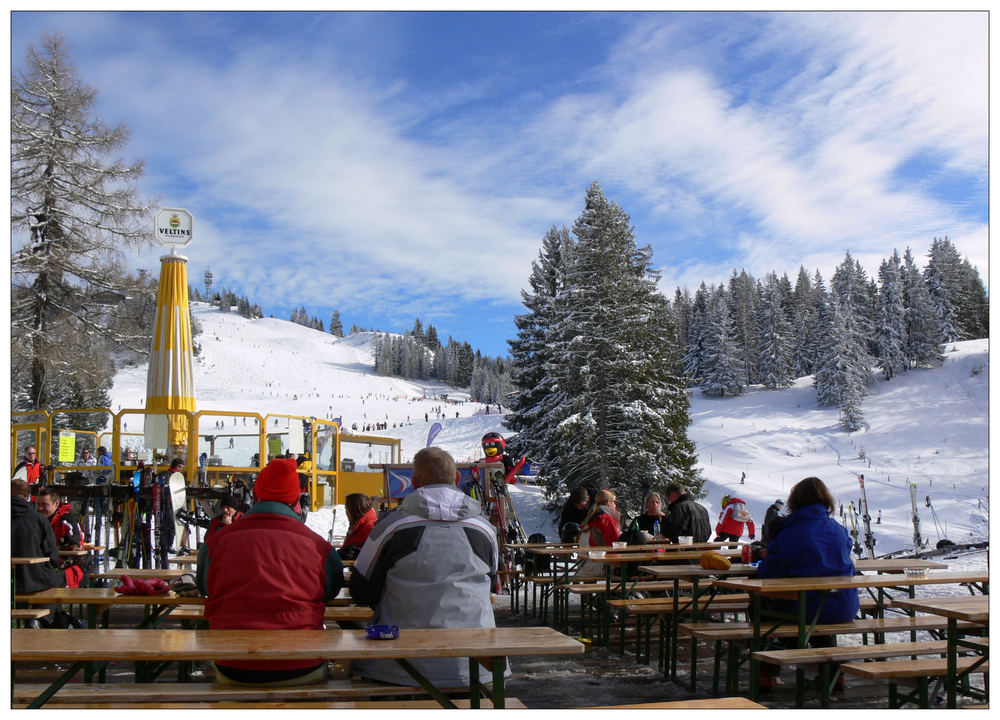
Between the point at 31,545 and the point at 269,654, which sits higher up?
the point at 269,654

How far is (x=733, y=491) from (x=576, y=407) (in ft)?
45.2

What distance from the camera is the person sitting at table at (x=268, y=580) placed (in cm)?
318

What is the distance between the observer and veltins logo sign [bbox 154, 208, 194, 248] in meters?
15.9

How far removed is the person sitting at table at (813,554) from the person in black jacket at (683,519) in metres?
3.44

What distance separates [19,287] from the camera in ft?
56.3

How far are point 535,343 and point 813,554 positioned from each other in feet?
77.4

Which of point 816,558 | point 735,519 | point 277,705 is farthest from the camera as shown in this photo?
point 735,519

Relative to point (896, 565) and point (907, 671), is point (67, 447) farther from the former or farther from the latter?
point (907, 671)

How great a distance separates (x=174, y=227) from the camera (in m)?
16.1

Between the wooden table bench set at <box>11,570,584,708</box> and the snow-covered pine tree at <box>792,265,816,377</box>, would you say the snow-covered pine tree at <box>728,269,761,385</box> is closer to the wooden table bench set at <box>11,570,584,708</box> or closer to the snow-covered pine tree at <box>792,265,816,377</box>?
the snow-covered pine tree at <box>792,265,816,377</box>

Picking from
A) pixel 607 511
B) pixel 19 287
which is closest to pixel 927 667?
pixel 607 511

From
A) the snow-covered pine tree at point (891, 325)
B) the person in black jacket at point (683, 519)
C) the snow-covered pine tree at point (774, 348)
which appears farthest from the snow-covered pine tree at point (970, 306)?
the person in black jacket at point (683, 519)

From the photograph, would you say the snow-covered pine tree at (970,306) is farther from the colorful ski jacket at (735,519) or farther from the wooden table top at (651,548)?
the wooden table top at (651,548)

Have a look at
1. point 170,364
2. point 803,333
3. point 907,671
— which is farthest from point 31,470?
point 803,333
